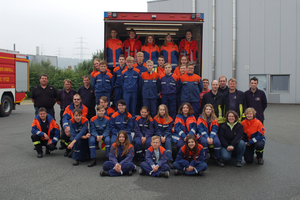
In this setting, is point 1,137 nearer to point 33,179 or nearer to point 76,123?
point 76,123

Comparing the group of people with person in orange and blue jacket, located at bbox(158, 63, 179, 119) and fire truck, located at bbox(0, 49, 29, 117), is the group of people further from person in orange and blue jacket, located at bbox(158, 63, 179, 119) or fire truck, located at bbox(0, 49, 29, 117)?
fire truck, located at bbox(0, 49, 29, 117)

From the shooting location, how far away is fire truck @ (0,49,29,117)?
13.3m

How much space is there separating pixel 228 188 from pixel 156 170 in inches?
51.4

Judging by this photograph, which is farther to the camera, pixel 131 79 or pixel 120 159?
pixel 131 79

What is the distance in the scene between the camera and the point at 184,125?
593 centimetres

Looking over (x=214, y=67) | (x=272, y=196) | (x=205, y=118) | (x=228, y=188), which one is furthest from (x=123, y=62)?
(x=214, y=67)

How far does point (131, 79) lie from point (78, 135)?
1.96m

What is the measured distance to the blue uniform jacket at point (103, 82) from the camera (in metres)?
6.95

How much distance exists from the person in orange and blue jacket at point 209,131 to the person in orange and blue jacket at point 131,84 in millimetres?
1824

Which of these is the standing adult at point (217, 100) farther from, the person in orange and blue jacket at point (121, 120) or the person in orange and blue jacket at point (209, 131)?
the person in orange and blue jacket at point (121, 120)

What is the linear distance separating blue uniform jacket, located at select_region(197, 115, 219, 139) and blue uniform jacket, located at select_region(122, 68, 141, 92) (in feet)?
6.25

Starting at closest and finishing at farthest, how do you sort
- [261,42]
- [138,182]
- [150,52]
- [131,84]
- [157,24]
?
[138,182] < [131,84] < [157,24] < [150,52] < [261,42]

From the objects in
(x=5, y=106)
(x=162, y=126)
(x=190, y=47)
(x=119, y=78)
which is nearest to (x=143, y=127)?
(x=162, y=126)

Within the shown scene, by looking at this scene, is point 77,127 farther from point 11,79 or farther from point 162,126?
point 11,79
